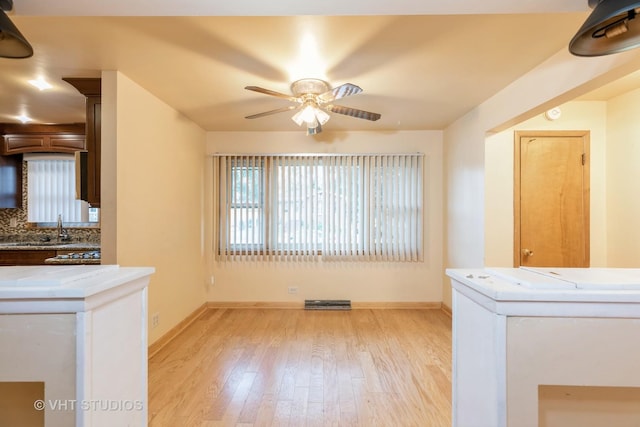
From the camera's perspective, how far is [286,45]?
6.49 feet

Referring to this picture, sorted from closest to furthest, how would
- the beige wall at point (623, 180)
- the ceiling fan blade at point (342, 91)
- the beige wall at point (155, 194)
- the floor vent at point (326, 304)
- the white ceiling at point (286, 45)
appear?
the white ceiling at point (286, 45) → the ceiling fan blade at point (342, 91) → the beige wall at point (155, 194) → the beige wall at point (623, 180) → the floor vent at point (326, 304)

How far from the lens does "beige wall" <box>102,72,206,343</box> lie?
7.70 ft

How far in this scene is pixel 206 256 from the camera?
13.7 feet

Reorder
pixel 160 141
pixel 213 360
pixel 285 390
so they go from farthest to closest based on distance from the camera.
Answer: pixel 160 141, pixel 213 360, pixel 285 390

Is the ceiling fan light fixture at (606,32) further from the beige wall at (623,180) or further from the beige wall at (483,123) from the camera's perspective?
the beige wall at (623,180)

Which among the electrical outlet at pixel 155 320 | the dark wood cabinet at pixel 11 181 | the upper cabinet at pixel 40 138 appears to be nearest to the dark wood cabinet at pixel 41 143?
the upper cabinet at pixel 40 138

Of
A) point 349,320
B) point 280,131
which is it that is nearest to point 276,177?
point 280,131

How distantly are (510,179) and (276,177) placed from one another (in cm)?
281

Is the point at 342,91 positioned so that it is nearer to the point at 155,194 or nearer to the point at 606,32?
the point at 606,32

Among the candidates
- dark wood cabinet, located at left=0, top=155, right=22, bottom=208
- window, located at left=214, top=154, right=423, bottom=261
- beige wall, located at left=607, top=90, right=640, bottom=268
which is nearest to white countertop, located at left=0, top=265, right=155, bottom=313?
window, located at left=214, top=154, right=423, bottom=261

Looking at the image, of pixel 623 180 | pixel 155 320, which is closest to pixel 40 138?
pixel 155 320

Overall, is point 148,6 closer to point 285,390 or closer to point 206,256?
point 285,390

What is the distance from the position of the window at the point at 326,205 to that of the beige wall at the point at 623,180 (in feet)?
6.30

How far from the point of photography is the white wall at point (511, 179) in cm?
306
